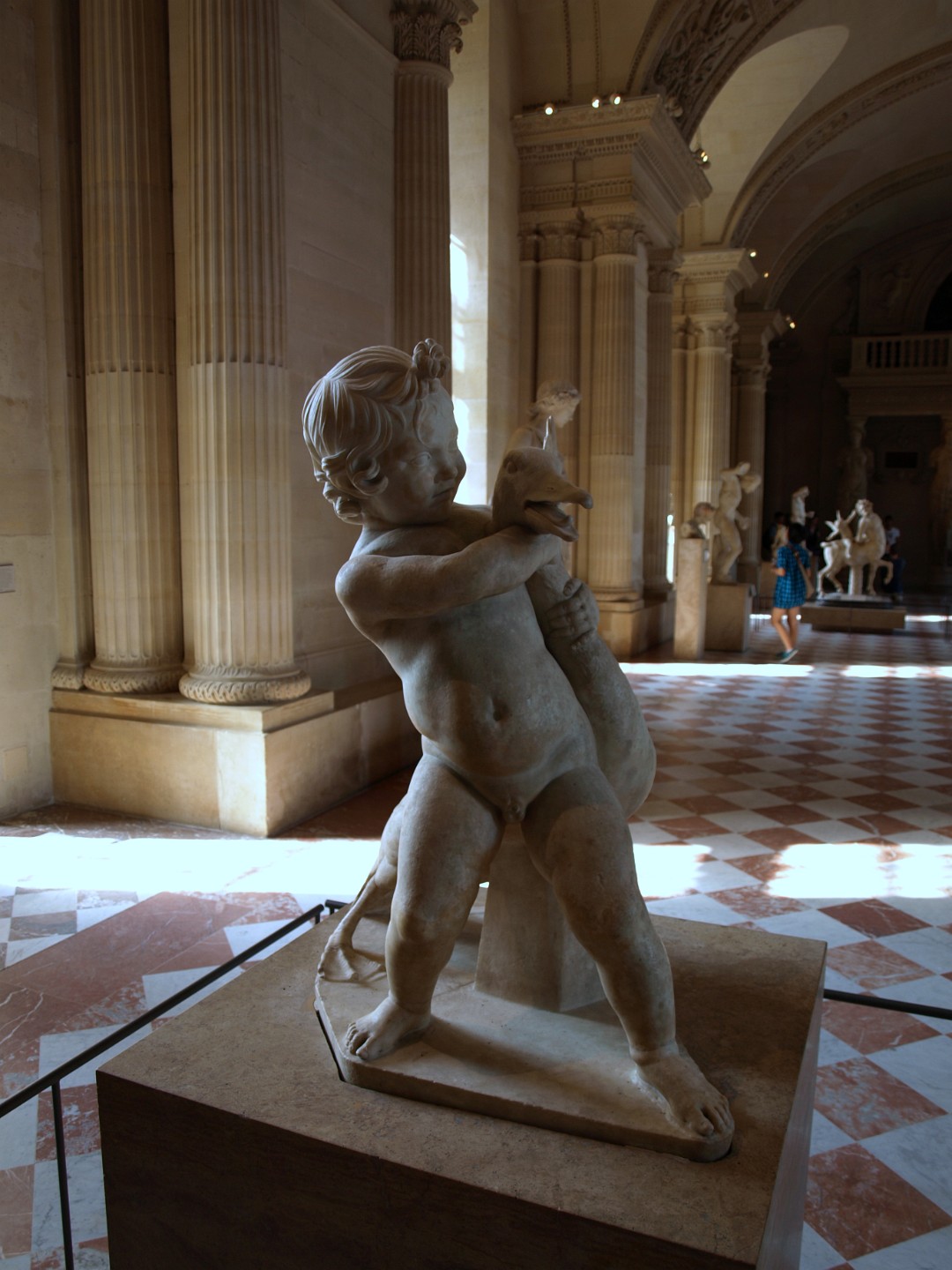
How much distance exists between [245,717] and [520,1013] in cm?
381

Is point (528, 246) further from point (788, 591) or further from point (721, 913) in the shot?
point (721, 913)

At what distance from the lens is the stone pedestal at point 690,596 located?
512 inches

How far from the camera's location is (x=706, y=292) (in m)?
18.6

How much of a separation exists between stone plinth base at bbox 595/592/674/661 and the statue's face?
408 inches

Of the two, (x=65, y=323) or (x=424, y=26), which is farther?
(x=424, y=26)

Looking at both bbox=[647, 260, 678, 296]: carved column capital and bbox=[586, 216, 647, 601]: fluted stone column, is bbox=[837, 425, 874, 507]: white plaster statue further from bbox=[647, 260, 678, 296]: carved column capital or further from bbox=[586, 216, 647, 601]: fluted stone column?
bbox=[586, 216, 647, 601]: fluted stone column

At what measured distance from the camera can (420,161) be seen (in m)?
7.65

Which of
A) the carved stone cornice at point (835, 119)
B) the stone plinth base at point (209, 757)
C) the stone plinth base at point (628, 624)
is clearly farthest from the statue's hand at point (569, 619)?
the carved stone cornice at point (835, 119)

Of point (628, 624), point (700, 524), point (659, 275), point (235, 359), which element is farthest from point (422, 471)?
point (659, 275)

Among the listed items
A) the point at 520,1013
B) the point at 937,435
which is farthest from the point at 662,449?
the point at 937,435

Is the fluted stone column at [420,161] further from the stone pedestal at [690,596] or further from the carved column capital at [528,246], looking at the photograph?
the stone pedestal at [690,596]

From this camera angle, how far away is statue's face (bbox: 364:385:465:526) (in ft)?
6.47

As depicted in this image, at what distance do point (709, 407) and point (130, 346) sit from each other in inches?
588

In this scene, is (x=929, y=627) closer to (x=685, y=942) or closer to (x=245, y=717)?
(x=245, y=717)
